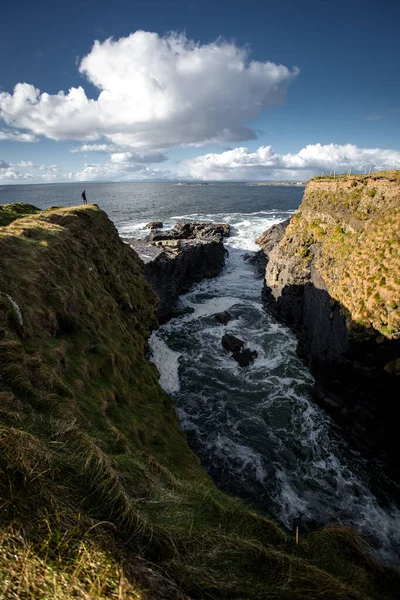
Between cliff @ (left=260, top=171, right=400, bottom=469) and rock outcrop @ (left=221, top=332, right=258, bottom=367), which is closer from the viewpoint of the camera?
cliff @ (left=260, top=171, right=400, bottom=469)

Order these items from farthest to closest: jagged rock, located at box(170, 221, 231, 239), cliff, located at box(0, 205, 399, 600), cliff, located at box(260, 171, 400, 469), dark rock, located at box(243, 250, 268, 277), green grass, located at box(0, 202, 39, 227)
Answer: jagged rock, located at box(170, 221, 231, 239) < dark rock, located at box(243, 250, 268, 277) < green grass, located at box(0, 202, 39, 227) < cliff, located at box(260, 171, 400, 469) < cliff, located at box(0, 205, 399, 600)

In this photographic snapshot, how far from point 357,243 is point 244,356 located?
1561cm

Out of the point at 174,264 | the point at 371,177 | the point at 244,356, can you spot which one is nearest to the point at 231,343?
the point at 244,356

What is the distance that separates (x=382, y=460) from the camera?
19.8 meters

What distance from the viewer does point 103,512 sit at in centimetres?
468

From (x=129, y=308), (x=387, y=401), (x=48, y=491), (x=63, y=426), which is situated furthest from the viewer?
(x=129, y=308)

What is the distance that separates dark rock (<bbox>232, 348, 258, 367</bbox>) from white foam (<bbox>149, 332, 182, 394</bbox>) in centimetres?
638

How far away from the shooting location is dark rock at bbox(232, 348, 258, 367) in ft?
99.2

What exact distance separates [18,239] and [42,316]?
24.7 ft

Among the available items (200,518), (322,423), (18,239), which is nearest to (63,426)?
(200,518)

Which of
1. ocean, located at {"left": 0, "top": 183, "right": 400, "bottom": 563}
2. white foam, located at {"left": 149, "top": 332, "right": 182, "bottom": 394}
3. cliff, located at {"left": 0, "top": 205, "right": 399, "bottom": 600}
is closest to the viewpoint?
cliff, located at {"left": 0, "top": 205, "right": 399, "bottom": 600}

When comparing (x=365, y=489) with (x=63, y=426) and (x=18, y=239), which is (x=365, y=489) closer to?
(x=63, y=426)

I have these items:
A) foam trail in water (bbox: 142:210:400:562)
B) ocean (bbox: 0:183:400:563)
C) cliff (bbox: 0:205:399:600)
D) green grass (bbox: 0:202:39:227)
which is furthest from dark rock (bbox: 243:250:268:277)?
cliff (bbox: 0:205:399:600)

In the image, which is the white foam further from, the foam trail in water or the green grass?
the green grass
